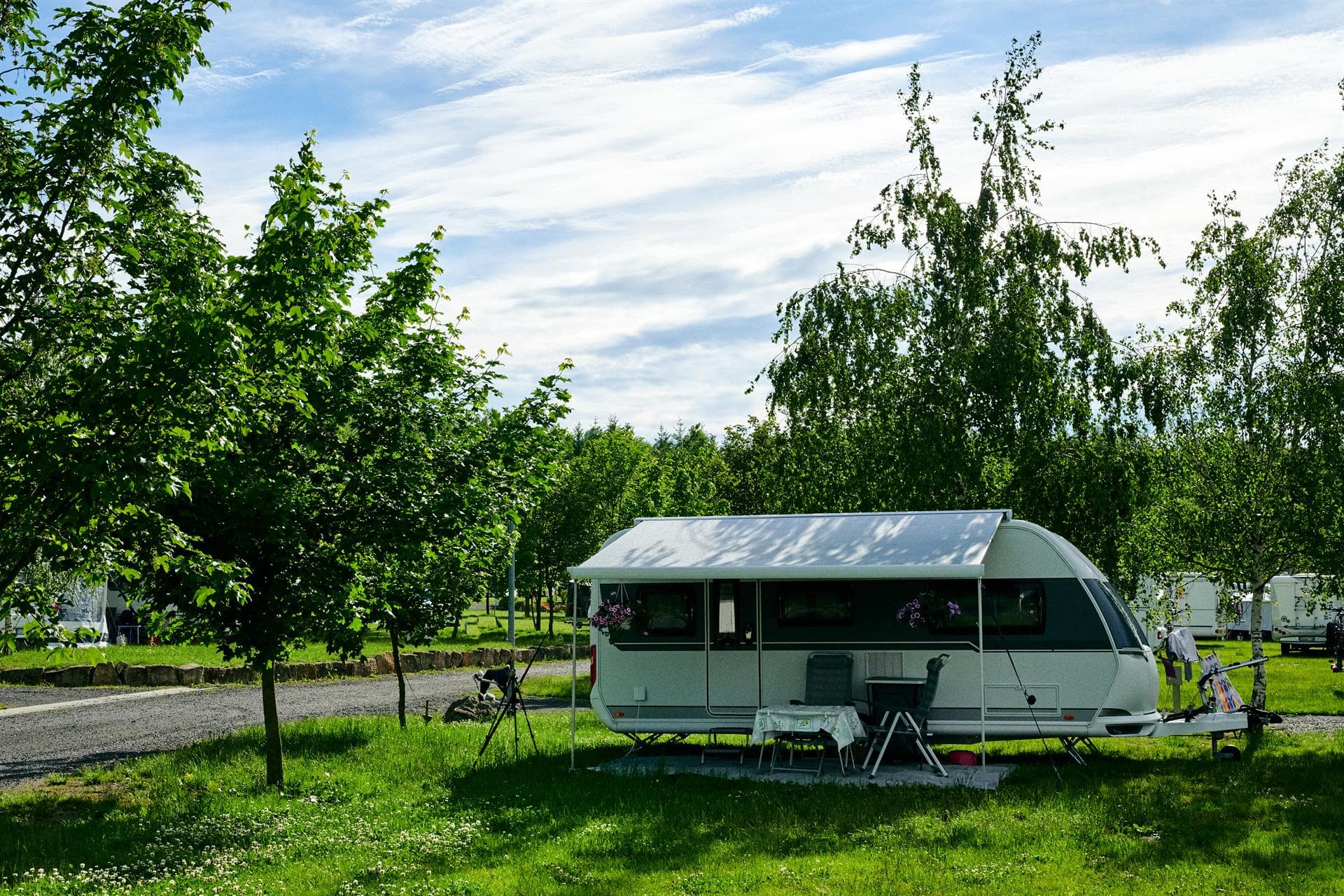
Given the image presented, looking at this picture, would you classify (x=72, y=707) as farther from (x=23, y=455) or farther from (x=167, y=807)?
(x=23, y=455)

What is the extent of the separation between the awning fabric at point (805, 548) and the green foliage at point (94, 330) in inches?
225

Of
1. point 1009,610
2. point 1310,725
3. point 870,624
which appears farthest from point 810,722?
point 1310,725

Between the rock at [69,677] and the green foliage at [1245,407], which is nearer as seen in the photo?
the green foliage at [1245,407]

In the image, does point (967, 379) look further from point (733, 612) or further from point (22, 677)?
point (22, 677)

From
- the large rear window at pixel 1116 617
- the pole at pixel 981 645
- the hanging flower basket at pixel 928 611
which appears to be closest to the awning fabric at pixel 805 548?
the pole at pixel 981 645

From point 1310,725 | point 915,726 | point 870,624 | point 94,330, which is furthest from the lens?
point 1310,725

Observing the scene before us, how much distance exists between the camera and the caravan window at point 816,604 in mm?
13484

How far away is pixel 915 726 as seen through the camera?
12367 mm

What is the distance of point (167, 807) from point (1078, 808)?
8.30 meters

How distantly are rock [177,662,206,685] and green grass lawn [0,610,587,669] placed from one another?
Result: 27.3 inches

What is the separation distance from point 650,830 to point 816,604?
4313mm

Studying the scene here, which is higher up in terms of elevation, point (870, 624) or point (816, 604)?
point (816, 604)

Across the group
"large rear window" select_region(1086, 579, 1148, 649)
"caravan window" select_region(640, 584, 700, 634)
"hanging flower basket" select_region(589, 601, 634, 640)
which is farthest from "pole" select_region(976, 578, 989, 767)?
"hanging flower basket" select_region(589, 601, 634, 640)

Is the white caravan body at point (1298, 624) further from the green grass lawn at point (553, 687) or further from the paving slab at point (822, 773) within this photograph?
the paving slab at point (822, 773)
